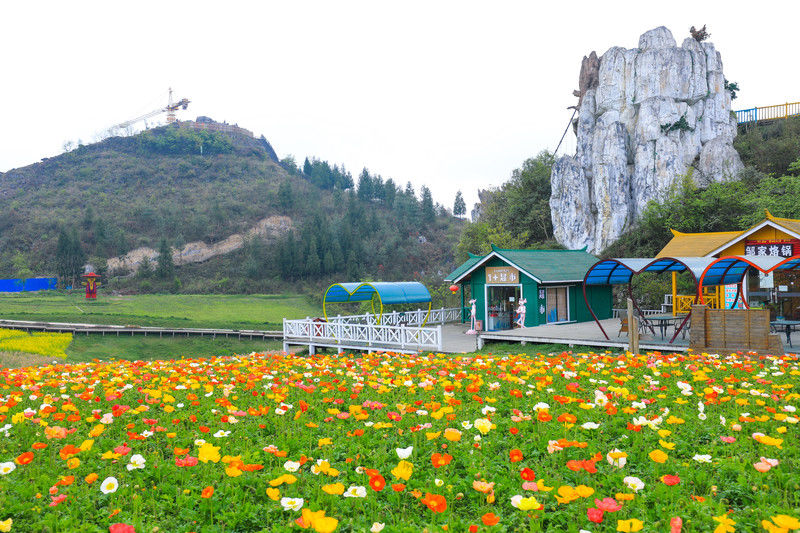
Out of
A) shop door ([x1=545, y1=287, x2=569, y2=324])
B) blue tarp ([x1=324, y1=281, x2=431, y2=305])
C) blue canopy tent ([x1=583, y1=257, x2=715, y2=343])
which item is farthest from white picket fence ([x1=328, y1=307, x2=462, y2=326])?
blue canopy tent ([x1=583, y1=257, x2=715, y2=343])

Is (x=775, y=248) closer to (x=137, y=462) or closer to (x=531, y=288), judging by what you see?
(x=531, y=288)

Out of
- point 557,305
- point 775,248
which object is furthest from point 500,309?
point 775,248

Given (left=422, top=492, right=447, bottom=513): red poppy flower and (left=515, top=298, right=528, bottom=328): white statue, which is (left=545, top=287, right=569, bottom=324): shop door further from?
(left=422, top=492, right=447, bottom=513): red poppy flower

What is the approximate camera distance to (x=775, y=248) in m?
17.3

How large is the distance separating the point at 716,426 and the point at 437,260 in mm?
82347

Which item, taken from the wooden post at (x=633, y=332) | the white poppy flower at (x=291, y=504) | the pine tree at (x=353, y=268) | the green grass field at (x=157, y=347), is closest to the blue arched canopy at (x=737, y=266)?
the wooden post at (x=633, y=332)

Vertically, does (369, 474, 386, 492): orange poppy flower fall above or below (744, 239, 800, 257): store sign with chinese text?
below

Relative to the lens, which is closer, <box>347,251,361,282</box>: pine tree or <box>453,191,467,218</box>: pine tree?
<box>347,251,361,282</box>: pine tree

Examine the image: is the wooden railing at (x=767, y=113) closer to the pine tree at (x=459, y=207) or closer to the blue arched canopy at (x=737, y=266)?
the blue arched canopy at (x=737, y=266)

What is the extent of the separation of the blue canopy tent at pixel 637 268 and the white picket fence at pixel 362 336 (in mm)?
5215

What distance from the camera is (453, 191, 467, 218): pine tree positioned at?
12006cm

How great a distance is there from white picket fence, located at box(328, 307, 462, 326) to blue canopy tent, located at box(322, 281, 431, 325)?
1.65 ft

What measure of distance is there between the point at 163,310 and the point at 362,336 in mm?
31960

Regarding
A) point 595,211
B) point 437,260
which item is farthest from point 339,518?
point 437,260
